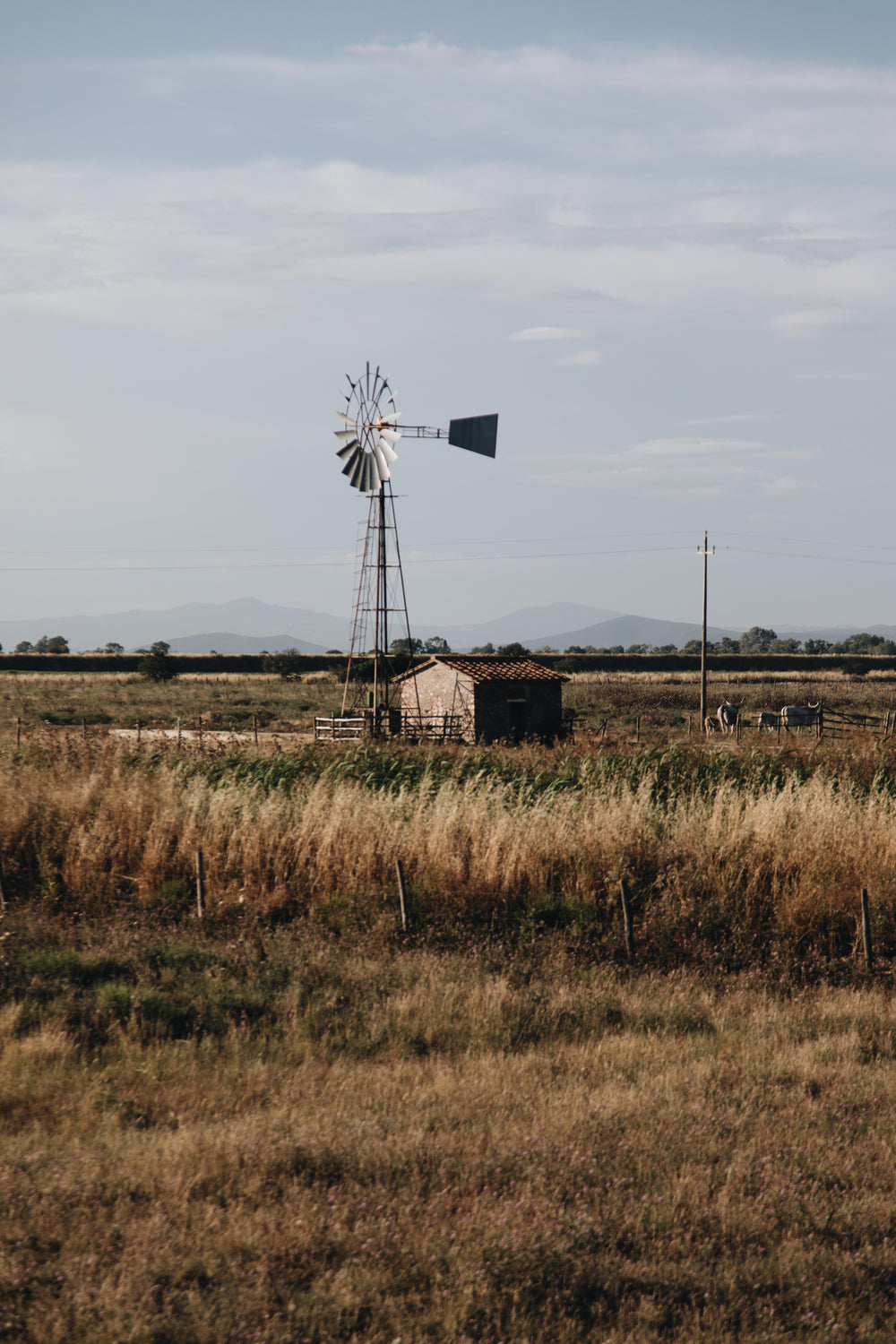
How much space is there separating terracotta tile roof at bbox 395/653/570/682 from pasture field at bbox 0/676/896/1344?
71.0ft

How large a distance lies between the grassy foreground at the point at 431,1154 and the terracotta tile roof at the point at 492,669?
2821 centimetres

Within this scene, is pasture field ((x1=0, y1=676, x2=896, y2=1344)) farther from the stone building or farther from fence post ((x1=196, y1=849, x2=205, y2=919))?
the stone building

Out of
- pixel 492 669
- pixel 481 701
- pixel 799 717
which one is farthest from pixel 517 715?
pixel 799 717

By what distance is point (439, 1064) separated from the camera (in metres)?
7.74

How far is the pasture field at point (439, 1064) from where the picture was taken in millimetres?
4914

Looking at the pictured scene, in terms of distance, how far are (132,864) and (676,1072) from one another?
25.4 feet

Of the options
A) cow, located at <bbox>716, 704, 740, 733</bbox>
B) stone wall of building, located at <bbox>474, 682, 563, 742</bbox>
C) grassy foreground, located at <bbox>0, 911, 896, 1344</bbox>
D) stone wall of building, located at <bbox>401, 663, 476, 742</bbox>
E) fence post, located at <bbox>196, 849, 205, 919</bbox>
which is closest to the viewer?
grassy foreground, located at <bbox>0, 911, 896, 1344</bbox>

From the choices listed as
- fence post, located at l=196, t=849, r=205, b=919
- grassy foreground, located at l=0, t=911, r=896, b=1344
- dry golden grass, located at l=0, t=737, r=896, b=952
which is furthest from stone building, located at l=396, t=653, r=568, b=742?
grassy foreground, located at l=0, t=911, r=896, b=1344

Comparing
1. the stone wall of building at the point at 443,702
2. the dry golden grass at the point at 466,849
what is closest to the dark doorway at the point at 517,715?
the stone wall of building at the point at 443,702

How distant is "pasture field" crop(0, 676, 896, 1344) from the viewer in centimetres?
491

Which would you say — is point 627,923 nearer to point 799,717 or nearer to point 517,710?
point 517,710

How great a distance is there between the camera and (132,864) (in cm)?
1298

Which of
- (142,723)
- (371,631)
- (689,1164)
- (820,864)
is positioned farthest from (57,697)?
(689,1164)

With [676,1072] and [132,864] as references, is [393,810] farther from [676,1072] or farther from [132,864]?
[676,1072]
